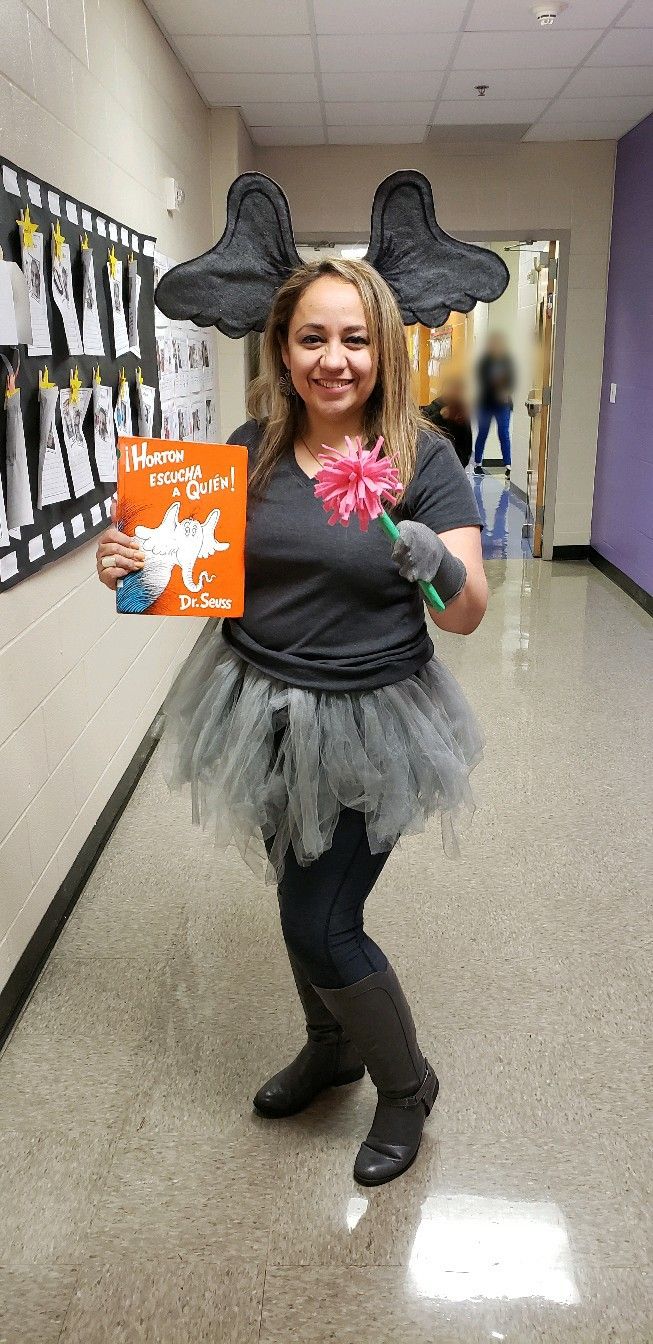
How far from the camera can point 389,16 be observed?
3.78 metres

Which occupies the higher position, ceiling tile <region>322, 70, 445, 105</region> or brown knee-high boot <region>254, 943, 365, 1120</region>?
ceiling tile <region>322, 70, 445, 105</region>

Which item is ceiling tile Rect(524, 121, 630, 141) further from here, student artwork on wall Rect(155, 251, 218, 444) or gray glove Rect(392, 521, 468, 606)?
gray glove Rect(392, 521, 468, 606)

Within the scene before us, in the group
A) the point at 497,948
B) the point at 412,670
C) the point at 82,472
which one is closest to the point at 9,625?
the point at 82,472

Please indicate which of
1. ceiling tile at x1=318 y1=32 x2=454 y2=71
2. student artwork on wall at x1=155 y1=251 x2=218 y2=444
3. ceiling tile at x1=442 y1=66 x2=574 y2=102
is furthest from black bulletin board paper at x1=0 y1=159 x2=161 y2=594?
ceiling tile at x1=442 y1=66 x2=574 y2=102

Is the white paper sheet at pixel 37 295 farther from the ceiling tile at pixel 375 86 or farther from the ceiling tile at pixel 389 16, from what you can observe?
the ceiling tile at pixel 375 86

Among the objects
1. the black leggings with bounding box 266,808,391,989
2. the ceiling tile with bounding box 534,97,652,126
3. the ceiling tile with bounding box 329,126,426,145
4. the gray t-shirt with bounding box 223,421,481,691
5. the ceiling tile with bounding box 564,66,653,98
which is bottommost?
the black leggings with bounding box 266,808,391,989

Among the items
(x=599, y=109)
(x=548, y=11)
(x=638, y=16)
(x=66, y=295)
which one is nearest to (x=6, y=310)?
(x=66, y=295)

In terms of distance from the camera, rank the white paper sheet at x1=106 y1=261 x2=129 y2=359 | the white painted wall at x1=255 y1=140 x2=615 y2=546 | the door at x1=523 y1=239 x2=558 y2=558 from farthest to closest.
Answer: the door at x1=523 y1=239 x2=558 y2=558
the white painted wall at x1=255 y1=140 x2=615 y2=546
the white paper sheet at x1=106 y1=261 x2=129 y2=359

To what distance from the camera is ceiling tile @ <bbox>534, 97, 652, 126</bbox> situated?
505cm

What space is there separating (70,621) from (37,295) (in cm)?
77

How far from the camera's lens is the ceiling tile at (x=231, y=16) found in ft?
12.0

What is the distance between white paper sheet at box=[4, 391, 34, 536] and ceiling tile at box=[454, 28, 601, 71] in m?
3.09

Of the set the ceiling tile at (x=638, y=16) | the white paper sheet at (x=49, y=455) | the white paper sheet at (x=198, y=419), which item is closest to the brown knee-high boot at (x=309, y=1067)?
the white paper sheet at (x=49, y=455)

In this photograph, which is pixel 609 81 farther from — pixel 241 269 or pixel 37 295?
pixel 241 269
